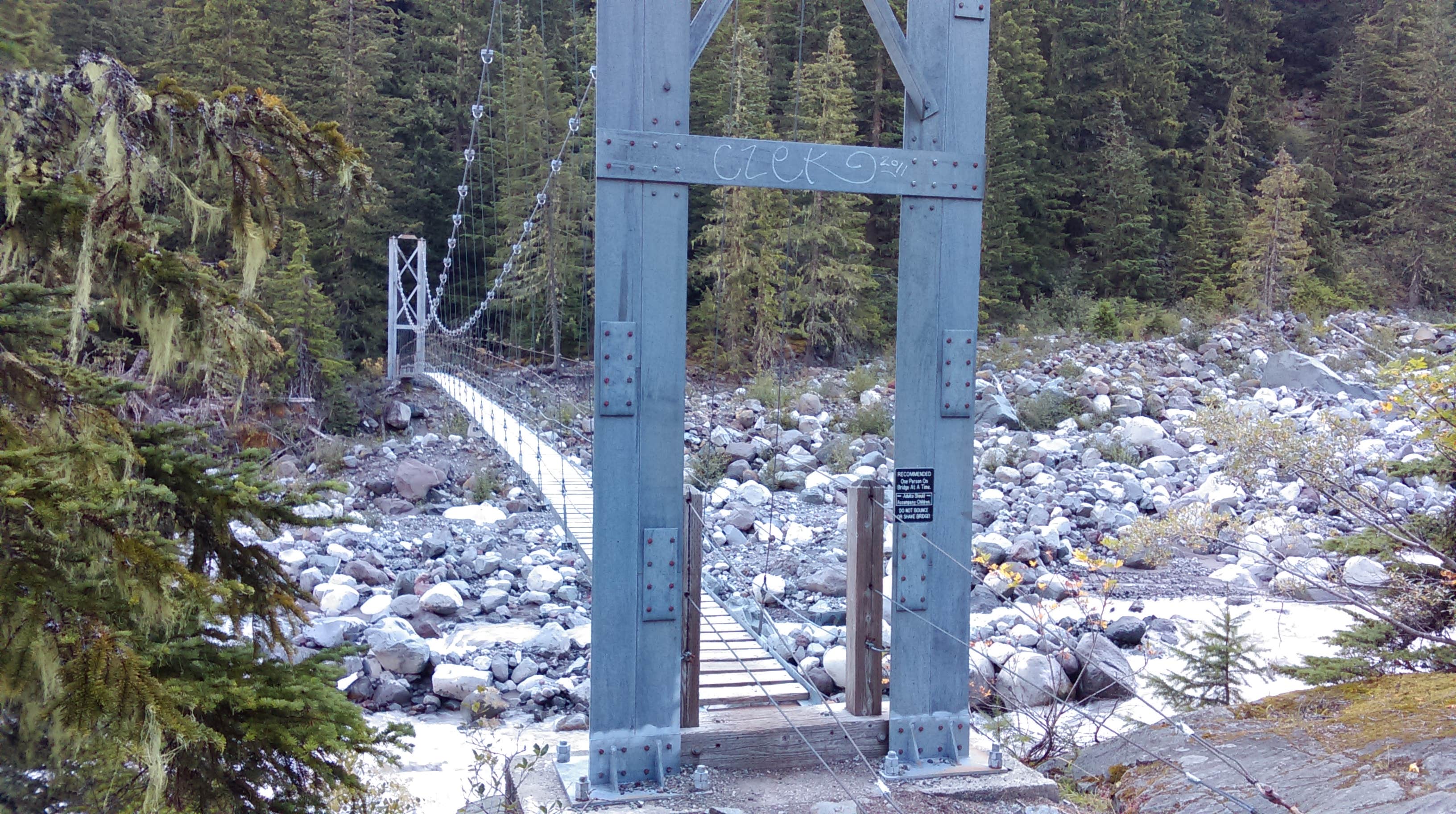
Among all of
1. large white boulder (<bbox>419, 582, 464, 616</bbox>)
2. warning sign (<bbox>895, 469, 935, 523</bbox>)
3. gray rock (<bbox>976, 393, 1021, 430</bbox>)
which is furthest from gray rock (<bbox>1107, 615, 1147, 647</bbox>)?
gray rock (<bbox>976, 393, 1021, 430</bbox>)

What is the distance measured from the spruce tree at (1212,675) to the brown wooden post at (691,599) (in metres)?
1.65

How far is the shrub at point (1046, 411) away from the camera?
10914 millimetres

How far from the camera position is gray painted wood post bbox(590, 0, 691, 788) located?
240 centimetres

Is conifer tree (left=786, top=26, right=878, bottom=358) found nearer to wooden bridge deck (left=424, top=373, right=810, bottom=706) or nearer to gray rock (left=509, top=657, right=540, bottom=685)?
wooden bridge deck (left=424, top=373, right=810, bottom=706)

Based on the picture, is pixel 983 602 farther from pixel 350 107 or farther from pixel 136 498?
pixel 350 107

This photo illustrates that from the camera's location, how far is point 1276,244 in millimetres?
18344

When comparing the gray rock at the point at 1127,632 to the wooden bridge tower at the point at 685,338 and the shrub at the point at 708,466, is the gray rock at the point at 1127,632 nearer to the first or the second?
the wooden bridge tower at the point at 685,338

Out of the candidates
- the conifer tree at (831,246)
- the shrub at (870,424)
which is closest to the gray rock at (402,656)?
the shrub at (870,424)

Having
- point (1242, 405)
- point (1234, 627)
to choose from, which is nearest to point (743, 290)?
point (1242, 405)

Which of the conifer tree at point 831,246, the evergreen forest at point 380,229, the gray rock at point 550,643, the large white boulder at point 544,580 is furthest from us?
the conifer tree at point 831,246

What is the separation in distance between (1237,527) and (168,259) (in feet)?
16.3

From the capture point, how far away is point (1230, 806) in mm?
2139

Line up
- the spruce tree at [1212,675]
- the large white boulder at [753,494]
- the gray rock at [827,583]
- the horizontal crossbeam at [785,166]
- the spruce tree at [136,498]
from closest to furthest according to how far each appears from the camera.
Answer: the spruce tree at [136,498] → the horizontal crossbeam at [785,166] → the spruce tree at [1212,675] → the gray rock at [827,583] → the large white boulder at [753,494]

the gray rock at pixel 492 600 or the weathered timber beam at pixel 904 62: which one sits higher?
the weathered timber beam at pixel 904 62
